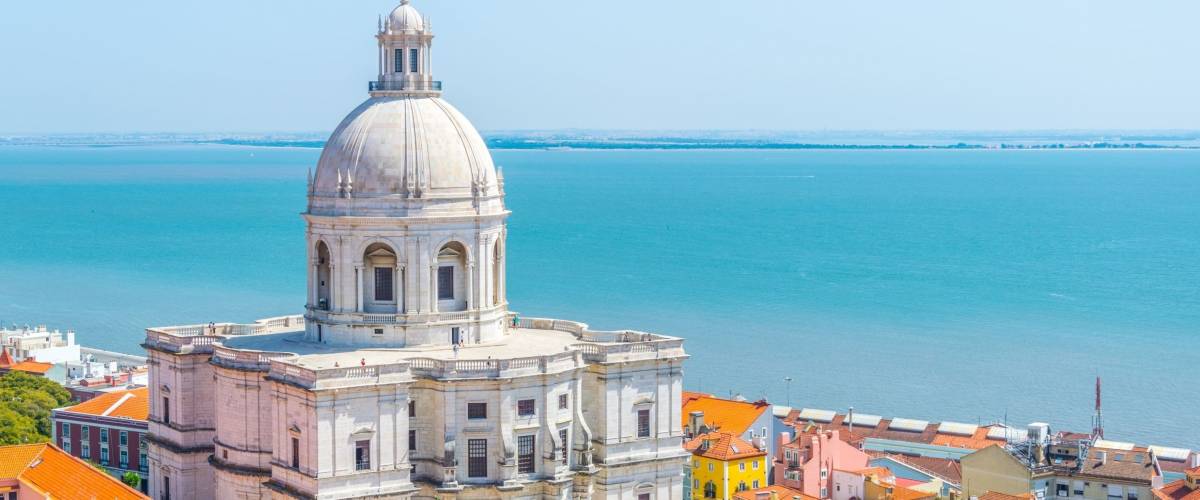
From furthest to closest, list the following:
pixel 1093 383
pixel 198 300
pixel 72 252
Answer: pixel 72 252 → pixel 198 300 → pixel 1093 383

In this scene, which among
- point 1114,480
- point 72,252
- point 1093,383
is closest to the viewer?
point 1114,480

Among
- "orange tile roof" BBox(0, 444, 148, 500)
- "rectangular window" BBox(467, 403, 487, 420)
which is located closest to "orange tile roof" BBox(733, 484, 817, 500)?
"rectangular window" BBox(467, 403, 487, 420)

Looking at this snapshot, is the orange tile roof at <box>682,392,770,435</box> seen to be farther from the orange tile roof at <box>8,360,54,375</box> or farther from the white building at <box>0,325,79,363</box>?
the white building at <box>0,325,79,363</box>

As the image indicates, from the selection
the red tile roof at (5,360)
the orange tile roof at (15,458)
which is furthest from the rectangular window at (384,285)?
the red tile roof at (5,360)

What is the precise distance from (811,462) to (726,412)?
5.81 m

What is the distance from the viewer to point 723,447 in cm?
7281

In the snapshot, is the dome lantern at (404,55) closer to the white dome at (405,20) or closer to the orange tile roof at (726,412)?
the white dome at (405,20)

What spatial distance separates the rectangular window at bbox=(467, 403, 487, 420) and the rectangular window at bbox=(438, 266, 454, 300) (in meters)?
5.80

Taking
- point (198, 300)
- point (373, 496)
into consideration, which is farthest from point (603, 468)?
point (198, 300)

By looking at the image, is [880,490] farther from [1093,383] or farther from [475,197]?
[1093,383]

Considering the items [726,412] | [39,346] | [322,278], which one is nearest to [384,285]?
[322,278]

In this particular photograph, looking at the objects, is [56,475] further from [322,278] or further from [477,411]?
[477,411]

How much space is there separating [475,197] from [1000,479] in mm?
27144

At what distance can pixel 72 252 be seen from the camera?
197 m
